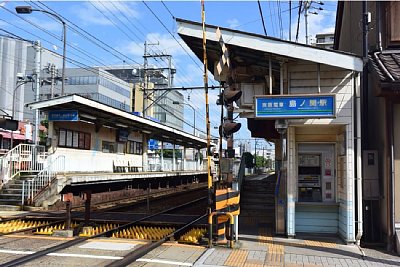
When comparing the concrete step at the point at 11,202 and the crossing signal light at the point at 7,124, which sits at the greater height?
the crossing signal light at the point at 7,124

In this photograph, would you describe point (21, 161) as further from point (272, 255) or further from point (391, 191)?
point (391, 191)

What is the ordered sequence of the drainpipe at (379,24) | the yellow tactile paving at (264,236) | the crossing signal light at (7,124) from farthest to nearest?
the drainpipe at (379,24), the yellow tactile paving at (264,236), the crossing signal light at (7,124)

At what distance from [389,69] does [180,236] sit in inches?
252

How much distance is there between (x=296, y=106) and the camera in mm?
9234

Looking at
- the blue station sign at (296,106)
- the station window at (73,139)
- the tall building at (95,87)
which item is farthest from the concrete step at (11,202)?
the tall building at (95,87)

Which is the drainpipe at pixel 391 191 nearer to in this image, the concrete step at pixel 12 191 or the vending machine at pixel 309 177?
the vending machine at pixel 309 177

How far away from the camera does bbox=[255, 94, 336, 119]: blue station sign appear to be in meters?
9.09

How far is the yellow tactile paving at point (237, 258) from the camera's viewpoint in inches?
294

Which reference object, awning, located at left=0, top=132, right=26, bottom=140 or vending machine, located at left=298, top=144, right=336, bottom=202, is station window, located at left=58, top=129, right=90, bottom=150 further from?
vending machine, located at left=298, top=144, right=336, bottom=202

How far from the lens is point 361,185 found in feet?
30.8

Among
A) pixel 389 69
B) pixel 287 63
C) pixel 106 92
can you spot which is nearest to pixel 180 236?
pixel 287 63

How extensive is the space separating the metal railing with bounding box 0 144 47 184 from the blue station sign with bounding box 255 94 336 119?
1338 cm

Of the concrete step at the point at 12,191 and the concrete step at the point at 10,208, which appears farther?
the concrete step at the point at 12,191

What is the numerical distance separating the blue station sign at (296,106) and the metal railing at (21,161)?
527 inches
